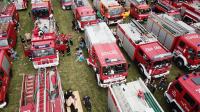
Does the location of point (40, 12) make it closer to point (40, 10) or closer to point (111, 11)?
point (40, 10)

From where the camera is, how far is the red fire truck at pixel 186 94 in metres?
13.8

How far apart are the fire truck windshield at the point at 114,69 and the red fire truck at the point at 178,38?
6.87m

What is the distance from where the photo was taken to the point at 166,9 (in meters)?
28.1

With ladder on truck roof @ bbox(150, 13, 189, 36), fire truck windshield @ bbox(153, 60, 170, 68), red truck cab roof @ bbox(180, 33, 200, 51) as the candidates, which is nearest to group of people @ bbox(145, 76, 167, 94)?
fire truck windshield @ bbox(153, 60, 170, 68)

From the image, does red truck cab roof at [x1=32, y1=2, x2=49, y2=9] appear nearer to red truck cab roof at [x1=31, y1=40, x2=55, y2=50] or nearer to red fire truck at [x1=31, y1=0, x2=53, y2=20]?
red fire truck at [x1=31, y1=0, x2=53, y2=20]

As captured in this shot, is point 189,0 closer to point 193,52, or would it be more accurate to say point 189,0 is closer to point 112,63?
point 193,52

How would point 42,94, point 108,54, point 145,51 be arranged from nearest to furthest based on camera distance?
1. point 42,94
2. point 108,54
3. point 145,51

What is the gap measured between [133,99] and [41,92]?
6294 millimetres

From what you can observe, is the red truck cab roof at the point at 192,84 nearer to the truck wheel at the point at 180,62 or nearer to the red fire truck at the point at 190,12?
the truck wheel at the point at 180,62

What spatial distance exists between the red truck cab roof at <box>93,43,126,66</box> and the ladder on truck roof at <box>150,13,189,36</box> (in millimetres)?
7099

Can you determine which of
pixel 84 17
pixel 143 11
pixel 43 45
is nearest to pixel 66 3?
pixel 84 17

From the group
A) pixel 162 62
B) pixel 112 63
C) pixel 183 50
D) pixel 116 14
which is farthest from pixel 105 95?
pixel 116 14

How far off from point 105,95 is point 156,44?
6783 mm

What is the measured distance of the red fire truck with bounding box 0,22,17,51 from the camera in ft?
69.1
